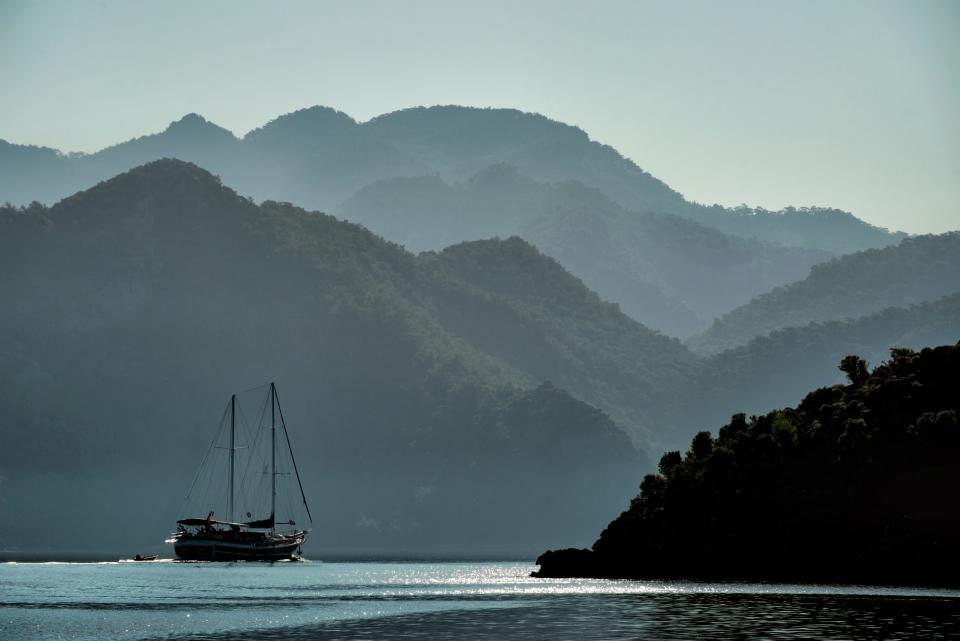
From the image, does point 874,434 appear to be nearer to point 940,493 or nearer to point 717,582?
point 940,493

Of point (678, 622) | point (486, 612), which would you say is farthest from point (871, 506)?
point (678, 622)

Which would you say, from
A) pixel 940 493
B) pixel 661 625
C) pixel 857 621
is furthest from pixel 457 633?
pixel 940 493

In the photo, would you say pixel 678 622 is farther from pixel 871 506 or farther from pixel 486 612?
pixel 871 506

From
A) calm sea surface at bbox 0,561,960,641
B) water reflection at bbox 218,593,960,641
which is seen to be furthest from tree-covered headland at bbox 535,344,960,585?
water reflection at bbox 218,593,960,641

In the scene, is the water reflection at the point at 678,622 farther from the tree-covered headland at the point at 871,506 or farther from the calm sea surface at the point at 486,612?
the tree-covered headland at the point at 871,506

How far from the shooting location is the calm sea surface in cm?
11962

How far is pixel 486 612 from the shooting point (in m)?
146

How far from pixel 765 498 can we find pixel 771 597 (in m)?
43.7

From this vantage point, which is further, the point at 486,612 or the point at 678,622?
the point at 486,612

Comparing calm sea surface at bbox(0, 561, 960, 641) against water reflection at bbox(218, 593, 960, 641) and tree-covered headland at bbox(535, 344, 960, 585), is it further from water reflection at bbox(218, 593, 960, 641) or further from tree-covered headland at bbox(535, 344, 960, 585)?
tree-covered headland at bbox(535, 344, 960, 585)

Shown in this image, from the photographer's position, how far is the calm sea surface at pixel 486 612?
119625mm

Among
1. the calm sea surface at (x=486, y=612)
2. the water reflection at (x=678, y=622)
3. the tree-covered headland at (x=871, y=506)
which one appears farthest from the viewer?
the tree-covered headland at (x=871, y=506)

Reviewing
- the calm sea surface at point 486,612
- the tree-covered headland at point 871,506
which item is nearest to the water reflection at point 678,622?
the calm sea surface at point 486,612

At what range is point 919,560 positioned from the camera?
175750 mm
